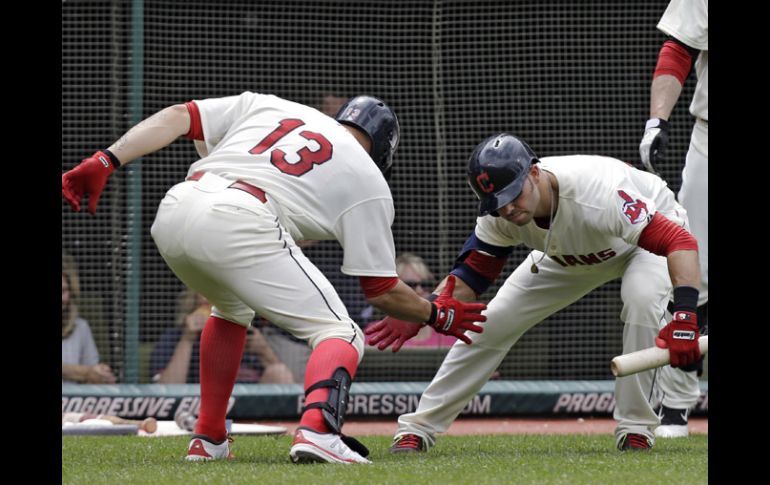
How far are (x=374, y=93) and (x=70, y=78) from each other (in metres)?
2.05

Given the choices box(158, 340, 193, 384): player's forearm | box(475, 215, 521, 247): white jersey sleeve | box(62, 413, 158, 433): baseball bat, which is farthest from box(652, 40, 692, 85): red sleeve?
box(158, 340, 193, 384): player's forearm

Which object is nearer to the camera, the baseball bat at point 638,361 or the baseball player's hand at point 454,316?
the baseball bat at point 638,361

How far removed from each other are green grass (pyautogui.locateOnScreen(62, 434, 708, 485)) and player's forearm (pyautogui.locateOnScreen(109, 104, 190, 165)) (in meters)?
1.08

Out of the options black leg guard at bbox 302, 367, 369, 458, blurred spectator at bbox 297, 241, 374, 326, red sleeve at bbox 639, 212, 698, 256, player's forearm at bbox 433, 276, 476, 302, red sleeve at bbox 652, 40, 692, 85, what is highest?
red sleeve at bbox 652, 40, 692, 85

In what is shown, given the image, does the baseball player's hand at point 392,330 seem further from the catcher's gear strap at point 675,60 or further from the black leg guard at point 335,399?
the catcher's gear strap at point 675,60

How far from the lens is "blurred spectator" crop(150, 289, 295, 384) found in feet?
24.8

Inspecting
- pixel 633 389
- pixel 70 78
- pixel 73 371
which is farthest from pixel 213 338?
pixel 70 78

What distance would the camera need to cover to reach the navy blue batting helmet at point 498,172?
4.20 meters

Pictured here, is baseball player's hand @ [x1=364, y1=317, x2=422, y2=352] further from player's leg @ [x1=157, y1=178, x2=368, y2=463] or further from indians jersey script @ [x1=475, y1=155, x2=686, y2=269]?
indians jersey script @ [x1=475, y1=155, x2=686, y2=269]

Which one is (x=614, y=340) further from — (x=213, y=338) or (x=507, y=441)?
(x=213, y=338)

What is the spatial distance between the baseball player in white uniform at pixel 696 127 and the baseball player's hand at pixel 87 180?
95.7 inches

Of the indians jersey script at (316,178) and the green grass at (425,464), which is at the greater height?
the indians jersey script at (316,178)

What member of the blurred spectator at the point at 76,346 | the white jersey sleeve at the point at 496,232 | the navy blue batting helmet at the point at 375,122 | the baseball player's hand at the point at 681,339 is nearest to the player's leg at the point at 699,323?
the white jersey sleeve at the point at 496,232

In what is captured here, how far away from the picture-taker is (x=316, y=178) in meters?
4.04
